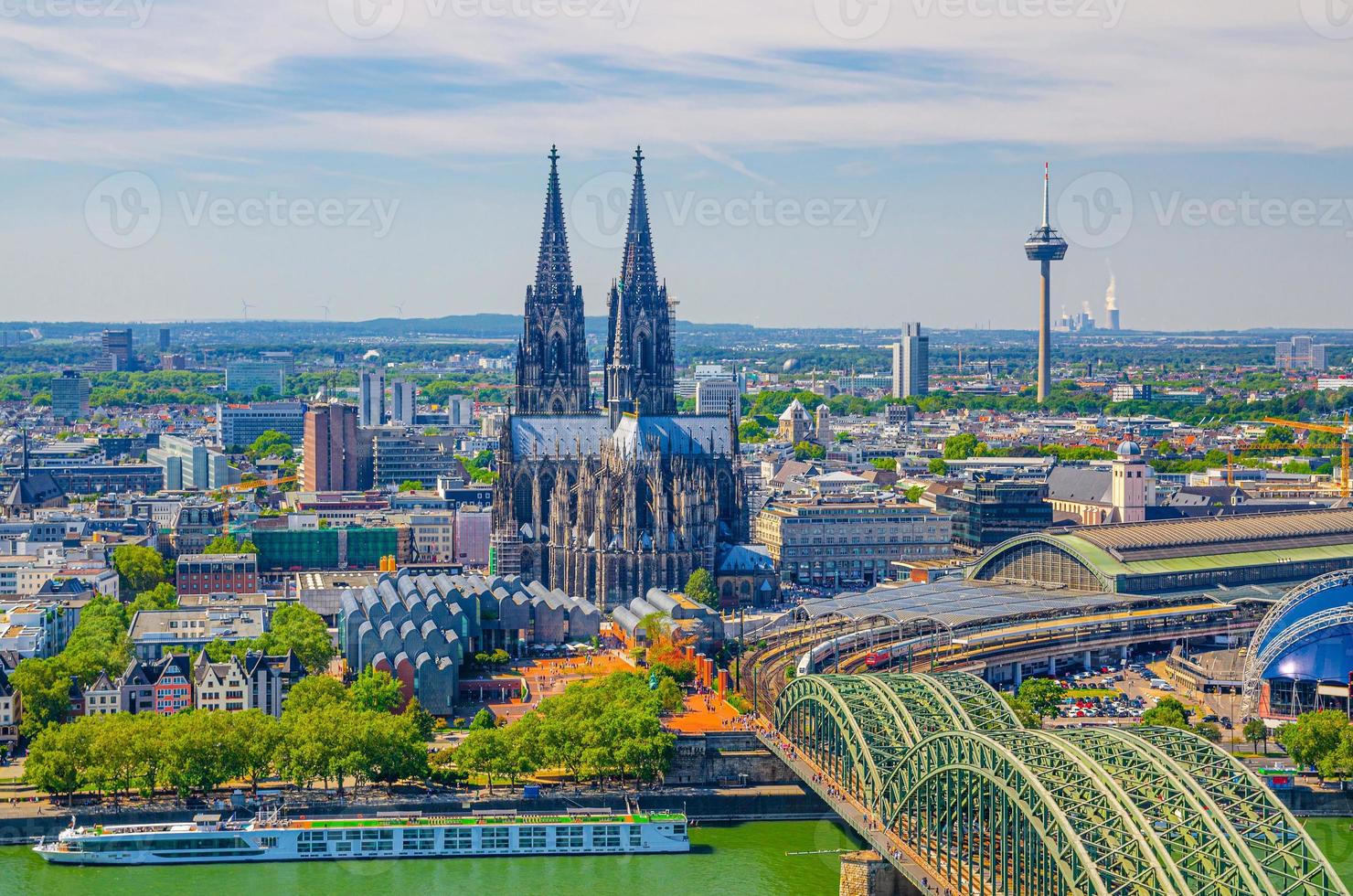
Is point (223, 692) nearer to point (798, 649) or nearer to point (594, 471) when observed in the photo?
point (798, 649)

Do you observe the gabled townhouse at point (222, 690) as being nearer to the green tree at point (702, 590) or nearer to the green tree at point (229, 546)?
the green tree at point (702, 590)

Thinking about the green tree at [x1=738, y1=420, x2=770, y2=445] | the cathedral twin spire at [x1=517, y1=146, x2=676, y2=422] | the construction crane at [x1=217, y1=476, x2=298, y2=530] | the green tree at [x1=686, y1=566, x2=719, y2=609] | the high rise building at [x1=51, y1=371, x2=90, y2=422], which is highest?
the cathedral twin spire at [x1=517, y1=146, x2=676, y2=422]

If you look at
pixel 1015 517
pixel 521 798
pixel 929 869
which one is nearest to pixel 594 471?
pixel 1015 517

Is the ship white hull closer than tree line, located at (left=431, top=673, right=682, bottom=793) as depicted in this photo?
Yes

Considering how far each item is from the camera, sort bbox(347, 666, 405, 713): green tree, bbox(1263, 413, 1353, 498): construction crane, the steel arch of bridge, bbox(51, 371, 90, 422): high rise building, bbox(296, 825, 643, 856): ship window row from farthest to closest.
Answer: bbox(51, 371, 90, 422): high rise building, bbox(1263, 413, 1353, 498): construction crane, bbox(347, 666, 405, 713): green tree, bbox(296, 825, 643, 856): ship window row, the steel arch of bridge

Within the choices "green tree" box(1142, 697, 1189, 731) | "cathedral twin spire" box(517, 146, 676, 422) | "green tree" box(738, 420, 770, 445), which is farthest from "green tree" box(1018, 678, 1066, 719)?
"green tree" box(738, 420, 770, 445)

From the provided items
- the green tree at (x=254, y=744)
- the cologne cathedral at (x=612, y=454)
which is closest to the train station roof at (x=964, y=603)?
the cologne cathedral at (x=612, y=454)

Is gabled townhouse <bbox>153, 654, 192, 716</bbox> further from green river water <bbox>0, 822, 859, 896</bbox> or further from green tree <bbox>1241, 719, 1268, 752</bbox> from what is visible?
green tree <bbox>1241, 719, 1268, 752</bbox>

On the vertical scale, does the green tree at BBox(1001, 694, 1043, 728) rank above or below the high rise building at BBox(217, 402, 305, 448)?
below
